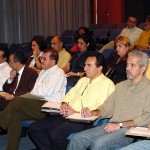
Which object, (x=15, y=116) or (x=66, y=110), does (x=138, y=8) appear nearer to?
(x=15, y=116)

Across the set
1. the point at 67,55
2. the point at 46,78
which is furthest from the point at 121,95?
the point at 67,55

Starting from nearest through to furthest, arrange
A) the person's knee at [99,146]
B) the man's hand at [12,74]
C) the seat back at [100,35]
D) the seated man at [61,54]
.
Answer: the person's knee at [99,146], the man's hand at [12,74], the seated man at [61,54], the seat back at [100,35]

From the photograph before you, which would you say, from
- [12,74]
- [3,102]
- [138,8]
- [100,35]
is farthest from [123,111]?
[138,8]

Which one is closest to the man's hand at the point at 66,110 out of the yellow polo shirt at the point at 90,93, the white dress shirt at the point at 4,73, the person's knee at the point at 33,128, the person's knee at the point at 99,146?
the yellow polo shirt at the point at 90,93

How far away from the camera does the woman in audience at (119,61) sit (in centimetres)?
475

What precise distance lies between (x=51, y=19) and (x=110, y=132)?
9.45 meters

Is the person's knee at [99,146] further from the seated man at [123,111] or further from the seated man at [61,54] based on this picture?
the seated man at [61,54]

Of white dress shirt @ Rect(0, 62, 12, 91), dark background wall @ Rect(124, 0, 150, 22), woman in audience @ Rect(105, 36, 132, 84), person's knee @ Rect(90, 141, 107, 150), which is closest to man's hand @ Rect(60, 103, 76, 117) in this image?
person's knee @ Rect(90, 141, 107, 150)

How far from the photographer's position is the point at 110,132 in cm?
347

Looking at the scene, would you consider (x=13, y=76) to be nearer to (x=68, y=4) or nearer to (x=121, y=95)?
(x=121, y=95)

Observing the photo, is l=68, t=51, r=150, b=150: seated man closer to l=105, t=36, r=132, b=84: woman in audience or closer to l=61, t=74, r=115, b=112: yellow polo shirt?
l=61, t=74, r=115, b=112: yellow polo shirt

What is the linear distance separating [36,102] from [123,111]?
4.09 ft

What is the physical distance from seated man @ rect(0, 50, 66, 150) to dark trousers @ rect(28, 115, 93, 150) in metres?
0.20

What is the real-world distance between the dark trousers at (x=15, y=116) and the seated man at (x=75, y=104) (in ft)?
0.66
